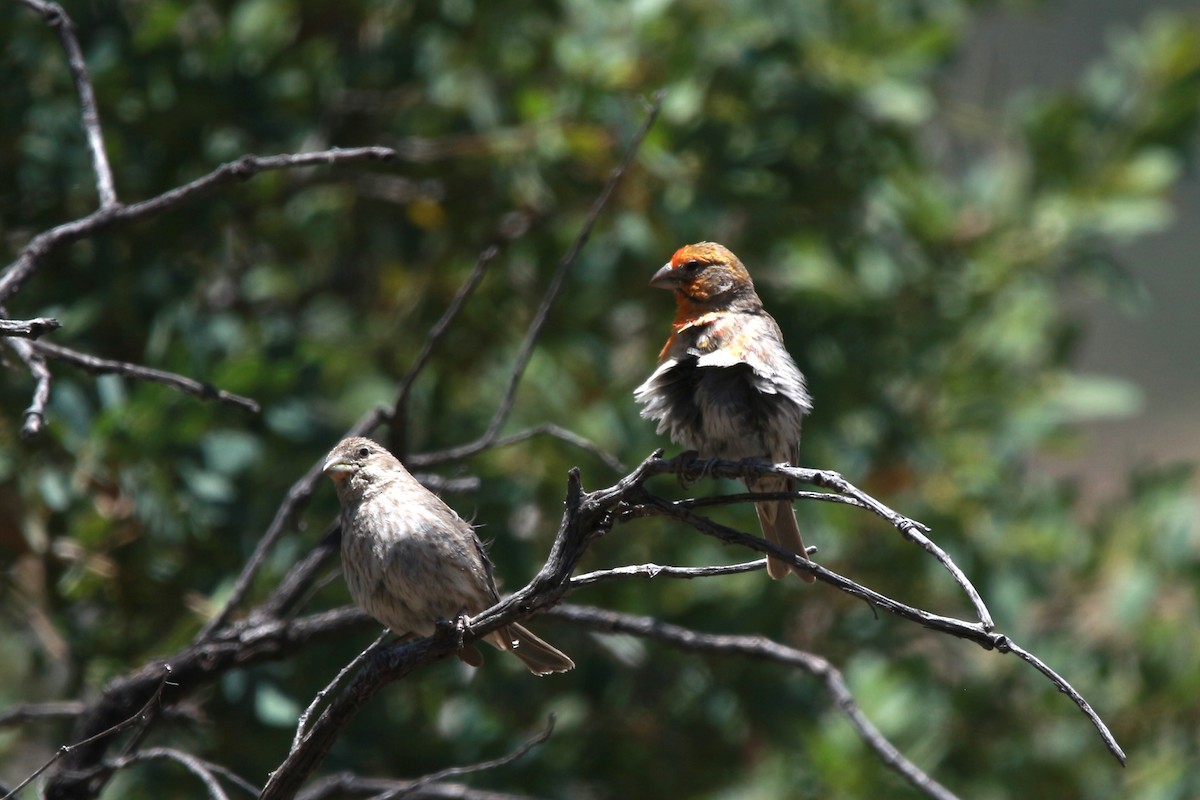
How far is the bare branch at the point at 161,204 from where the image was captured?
2988 millimetres

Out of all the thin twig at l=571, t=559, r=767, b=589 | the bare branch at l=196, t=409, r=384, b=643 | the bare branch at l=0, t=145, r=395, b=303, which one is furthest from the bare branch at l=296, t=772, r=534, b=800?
the bare branch at l=0, t=145, r=395, b=303

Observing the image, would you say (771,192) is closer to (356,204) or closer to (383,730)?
(356,204)

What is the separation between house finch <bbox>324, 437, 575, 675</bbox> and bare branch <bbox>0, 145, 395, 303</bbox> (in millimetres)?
920

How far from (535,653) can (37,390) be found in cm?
A: 141

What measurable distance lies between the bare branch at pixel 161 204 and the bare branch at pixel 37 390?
128mm

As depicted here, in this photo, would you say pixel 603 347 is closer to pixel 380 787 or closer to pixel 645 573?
pixel 380 787

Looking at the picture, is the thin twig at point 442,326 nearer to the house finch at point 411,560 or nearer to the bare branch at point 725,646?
the house finch at point 411,560

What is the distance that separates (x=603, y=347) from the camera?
5473 mm

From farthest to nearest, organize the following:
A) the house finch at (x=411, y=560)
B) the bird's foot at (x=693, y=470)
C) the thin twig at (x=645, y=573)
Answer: the house finch at (x=411, y=560)
the bird's foot at (x=693, y=470)
the thin twig at (x=645, y=573)

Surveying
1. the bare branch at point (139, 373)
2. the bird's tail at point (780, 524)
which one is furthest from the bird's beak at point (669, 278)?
the bare branch at point (139, 373)

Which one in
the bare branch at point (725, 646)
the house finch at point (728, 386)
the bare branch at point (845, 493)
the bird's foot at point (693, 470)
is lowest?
the bare branch at point (725, 646)

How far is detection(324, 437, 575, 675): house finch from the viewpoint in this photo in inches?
137

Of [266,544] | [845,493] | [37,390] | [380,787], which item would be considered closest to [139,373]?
[37,390]

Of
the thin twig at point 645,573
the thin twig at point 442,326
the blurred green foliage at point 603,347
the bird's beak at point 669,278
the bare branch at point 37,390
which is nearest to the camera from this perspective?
the thin twig at point 645,573
